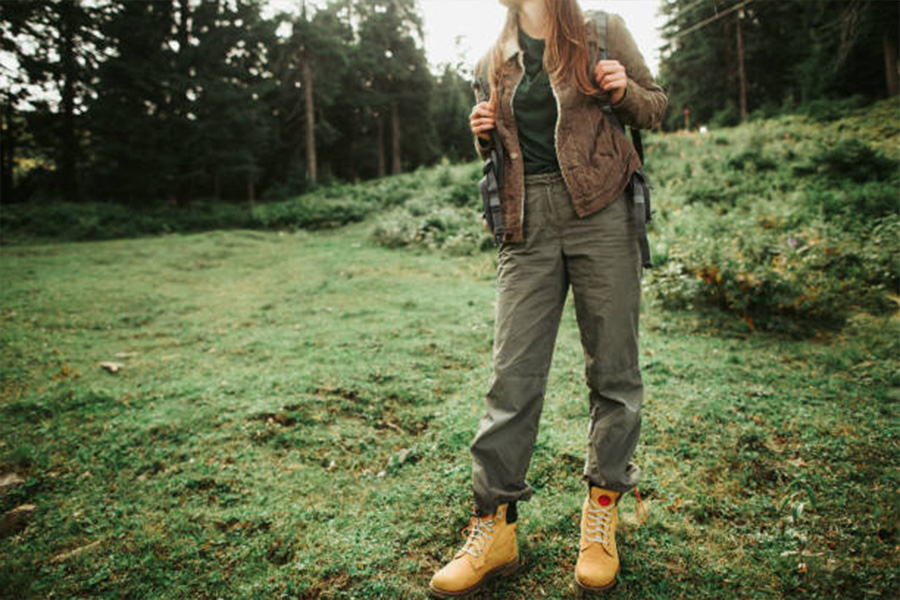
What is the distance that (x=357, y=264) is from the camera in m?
9.52

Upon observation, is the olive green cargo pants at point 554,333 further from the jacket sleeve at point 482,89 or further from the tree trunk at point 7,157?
the tree trunk at point 7,157

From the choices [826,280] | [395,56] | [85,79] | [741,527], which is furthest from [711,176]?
[395,56]

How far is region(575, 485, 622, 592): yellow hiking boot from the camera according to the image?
1876 mm

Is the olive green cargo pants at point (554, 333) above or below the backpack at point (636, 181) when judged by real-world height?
below

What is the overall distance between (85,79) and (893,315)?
84.1ft

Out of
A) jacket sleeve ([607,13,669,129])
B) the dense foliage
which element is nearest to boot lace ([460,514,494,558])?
jacket sleeve ([607,13,669,129])

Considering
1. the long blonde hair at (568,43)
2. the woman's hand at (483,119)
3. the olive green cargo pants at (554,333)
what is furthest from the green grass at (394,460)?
the long blonde hair at (568,43)

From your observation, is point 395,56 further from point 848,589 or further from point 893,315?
point 848,589

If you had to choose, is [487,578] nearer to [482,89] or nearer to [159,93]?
[482,89]

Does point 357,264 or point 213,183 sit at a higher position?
point 213,183

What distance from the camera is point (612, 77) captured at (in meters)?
1.81

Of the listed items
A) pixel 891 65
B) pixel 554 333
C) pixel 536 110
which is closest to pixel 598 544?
pixel 554 333

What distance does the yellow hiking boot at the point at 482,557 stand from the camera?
1.89 meters

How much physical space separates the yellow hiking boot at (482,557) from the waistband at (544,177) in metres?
1.36
